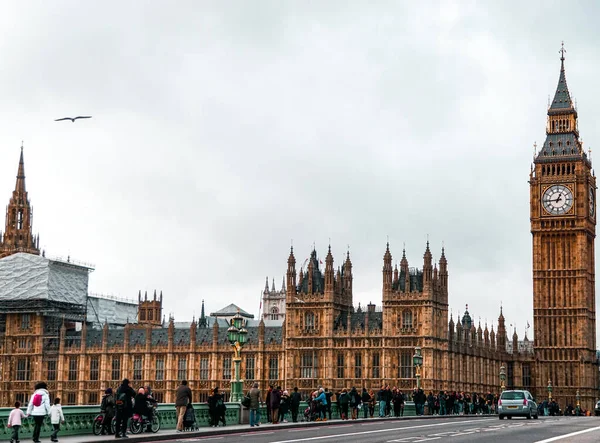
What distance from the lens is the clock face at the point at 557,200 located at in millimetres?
122688

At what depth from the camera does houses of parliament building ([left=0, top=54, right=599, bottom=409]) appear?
101 meters

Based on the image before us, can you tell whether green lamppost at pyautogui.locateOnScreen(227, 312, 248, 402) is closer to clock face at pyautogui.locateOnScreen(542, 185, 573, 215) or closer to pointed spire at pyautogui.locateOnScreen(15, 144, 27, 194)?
clock face at pyautogui.locateOnScreen(542, 185, 573, 215)

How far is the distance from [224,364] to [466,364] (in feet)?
76.5

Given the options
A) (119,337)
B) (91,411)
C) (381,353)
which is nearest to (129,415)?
(91,411)

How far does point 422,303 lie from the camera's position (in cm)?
10006

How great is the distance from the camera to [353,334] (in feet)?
336

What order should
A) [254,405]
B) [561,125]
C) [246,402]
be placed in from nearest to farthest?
[254,405], [246,402], [561,125]

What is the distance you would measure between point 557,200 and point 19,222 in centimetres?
7885

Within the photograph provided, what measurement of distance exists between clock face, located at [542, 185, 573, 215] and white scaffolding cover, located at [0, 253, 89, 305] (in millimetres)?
51892

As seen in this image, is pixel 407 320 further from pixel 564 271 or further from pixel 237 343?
pixel 237 343

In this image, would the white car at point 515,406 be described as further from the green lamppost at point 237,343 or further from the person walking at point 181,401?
the person walking at point 181,401

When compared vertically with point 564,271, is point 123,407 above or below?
below

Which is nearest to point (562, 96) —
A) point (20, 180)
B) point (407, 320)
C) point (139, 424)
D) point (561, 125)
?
point (561, 125)

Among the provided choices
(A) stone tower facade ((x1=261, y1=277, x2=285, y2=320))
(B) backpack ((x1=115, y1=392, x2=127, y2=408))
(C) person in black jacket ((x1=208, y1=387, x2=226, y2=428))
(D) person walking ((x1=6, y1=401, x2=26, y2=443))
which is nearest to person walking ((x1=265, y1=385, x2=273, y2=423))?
(C) person in black jacket ((x1=208, y1=387, x2=226, y2=428))
